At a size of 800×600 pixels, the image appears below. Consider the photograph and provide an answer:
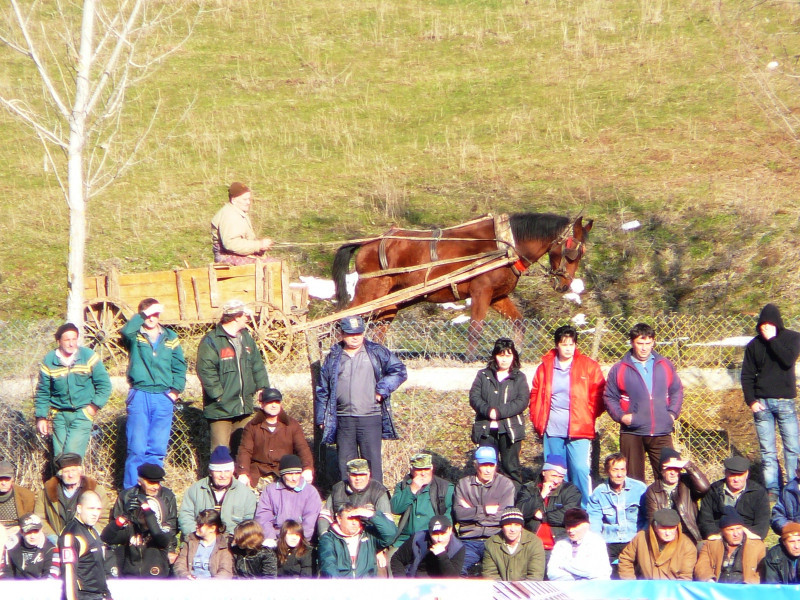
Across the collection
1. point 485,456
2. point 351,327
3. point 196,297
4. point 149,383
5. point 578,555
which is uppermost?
point 196,297

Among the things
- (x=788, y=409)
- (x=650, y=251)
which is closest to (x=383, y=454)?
(x=788, y=409)

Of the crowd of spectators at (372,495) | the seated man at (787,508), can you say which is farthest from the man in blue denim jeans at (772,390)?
the seated man at (787,508)

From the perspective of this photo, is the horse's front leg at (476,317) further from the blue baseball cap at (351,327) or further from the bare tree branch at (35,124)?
the bare tree branch at (35,124)

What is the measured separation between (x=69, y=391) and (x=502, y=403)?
377 centimetres

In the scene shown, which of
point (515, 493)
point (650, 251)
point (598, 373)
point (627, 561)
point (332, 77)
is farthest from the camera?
point (332, 77)

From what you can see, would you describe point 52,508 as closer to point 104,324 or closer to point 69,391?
point 69,391

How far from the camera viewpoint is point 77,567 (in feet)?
22.5

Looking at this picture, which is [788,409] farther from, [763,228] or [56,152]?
[56,152]

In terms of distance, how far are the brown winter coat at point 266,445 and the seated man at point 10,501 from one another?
1.74 metres

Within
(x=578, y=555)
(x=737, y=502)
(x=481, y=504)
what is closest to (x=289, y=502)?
(x=481, y=504)

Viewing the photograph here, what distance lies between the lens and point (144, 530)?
27.6ft

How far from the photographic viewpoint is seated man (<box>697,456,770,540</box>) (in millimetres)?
8453

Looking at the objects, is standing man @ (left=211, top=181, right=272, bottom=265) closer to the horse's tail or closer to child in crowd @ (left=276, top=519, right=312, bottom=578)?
the horse's tail

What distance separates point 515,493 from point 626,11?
24.5 meters
